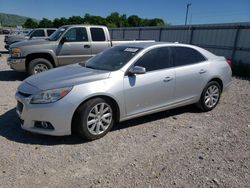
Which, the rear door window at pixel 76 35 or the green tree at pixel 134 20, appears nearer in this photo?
the rear door window at pixel 76 35

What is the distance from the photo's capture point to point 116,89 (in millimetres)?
4234

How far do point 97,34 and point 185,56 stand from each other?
15.7 ft

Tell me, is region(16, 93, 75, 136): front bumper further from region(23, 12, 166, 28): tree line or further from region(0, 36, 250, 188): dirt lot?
region(23, 12, 166, 28): tree line

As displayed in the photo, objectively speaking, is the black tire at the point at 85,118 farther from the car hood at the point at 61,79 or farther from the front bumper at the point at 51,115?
the car hood at the point at 61,79

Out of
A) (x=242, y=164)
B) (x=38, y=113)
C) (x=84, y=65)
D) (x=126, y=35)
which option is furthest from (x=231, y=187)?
(x=126, y=35)

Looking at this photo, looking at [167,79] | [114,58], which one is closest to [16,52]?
[114,58]

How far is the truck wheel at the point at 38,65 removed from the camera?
848cm

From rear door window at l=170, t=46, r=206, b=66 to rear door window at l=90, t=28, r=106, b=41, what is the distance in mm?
4596

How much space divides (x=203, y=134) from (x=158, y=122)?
2.90 feet

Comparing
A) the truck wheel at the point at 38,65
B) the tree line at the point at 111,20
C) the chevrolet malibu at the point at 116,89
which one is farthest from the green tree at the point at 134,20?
the chevrolet malibu at the point at 116,89

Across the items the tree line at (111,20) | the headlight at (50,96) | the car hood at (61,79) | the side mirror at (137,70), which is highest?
the side mirror at (137,70)

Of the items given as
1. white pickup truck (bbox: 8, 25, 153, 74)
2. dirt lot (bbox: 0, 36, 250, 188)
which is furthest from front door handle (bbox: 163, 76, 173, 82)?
white pickup truck (bbox: 8, 25, 153, 74)

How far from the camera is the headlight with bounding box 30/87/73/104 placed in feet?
12.7

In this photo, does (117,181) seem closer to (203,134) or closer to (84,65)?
(203,134)
